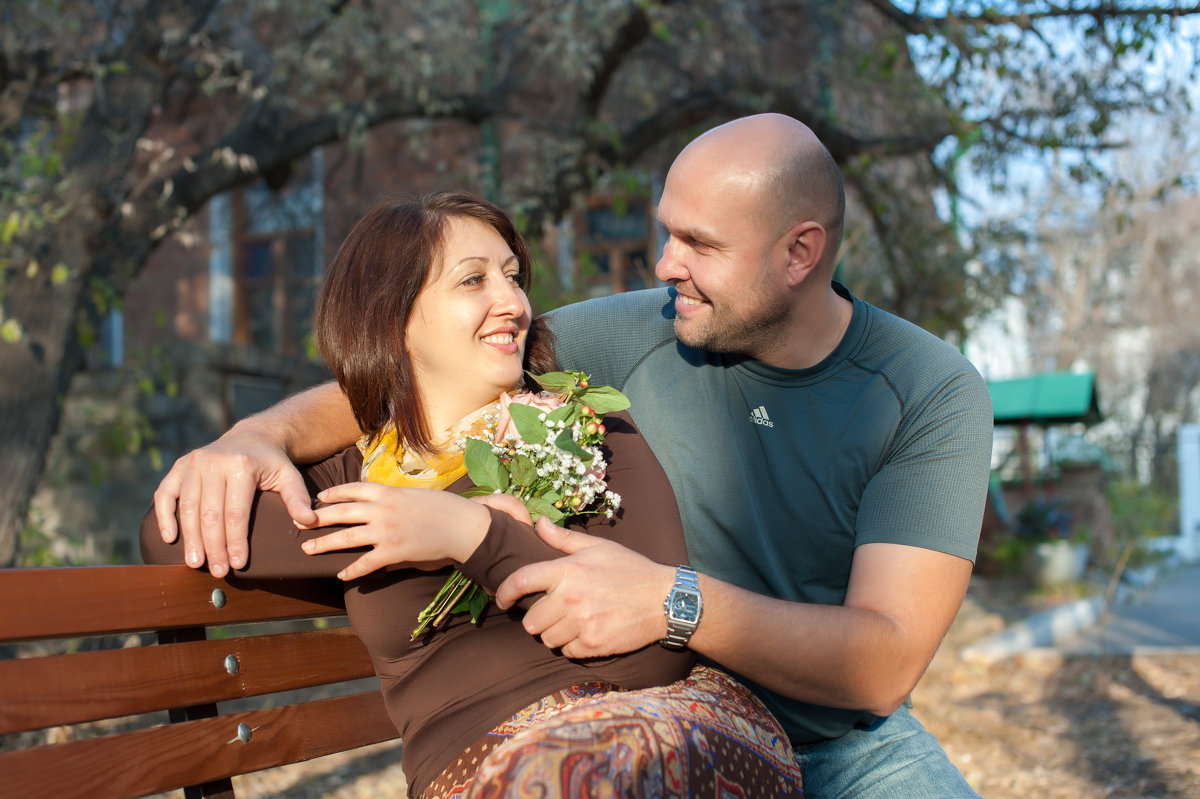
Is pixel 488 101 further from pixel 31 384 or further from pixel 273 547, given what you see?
pixel 273 547

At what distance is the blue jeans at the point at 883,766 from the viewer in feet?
7.88

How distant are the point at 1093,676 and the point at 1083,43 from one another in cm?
397

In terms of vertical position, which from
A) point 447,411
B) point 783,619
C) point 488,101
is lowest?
point 783,619

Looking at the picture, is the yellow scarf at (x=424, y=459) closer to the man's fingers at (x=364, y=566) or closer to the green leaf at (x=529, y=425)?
the green leaf at (x=529, y=425)

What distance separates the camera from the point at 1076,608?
9.16 meters

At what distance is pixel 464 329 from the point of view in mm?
2373

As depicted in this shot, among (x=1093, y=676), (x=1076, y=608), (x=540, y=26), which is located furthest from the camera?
(x=1076, y=608)

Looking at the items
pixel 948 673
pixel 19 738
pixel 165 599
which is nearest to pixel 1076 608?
pixel 948 673

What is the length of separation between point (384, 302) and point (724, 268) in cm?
92

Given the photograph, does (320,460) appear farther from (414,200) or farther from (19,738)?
(19,738)

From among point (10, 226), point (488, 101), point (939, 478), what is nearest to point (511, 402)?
point (939, 478)

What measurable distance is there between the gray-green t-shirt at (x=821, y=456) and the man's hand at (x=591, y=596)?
66 centimetres

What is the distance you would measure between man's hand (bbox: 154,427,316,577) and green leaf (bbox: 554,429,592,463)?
0.51 m

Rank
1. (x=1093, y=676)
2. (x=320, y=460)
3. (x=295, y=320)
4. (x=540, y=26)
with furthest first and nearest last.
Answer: (x=295, y=320), (x=540, y=26), (x=1093, y=676), (x=320, y=460)
